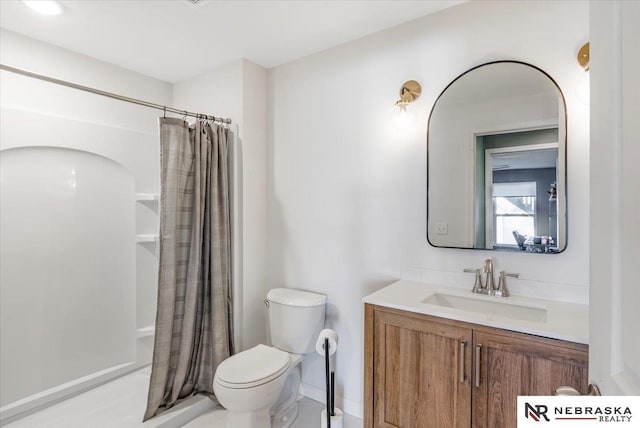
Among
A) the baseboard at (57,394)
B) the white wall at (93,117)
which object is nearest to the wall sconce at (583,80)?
the white wall at (93,117)

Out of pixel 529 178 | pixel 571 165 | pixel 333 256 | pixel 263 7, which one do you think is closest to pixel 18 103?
pixel 263 7

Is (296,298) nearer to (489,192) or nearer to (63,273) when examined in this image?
(489,192)

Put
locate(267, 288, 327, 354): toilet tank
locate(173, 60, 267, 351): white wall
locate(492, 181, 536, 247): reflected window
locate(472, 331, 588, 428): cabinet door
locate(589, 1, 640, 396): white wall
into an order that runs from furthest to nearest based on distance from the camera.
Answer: locate(173, 60, 267, 351): white wall, locate(267, 288, 327, 354): toilet tank, locate(492, 181, 536, 247): reflected window, locate(472, 331, 588, 428): cabinet door, locate(589, 1, 640, 396): white wall

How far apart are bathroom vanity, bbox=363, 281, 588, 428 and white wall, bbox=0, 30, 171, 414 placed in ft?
6.85

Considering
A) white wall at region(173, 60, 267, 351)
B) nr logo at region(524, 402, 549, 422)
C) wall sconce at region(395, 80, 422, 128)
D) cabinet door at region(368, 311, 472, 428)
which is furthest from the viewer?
→ white wall at region(173, 60, 267, 351)

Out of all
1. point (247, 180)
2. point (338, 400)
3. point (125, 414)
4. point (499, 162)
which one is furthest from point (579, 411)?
point (125, 414)

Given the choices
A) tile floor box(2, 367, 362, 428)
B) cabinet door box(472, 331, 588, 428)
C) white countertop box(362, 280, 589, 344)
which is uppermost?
white countertop box(362, 280, 589, 344)

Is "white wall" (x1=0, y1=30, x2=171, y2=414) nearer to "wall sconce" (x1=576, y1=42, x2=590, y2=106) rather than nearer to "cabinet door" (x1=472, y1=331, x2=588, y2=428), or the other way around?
"cabinet door" (x1=472, y1=331, x2=588, y2=428)

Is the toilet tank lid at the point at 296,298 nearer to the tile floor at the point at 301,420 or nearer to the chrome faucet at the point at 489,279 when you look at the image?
the tile floor at the point at 301,420

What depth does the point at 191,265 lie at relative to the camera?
6.96 ft

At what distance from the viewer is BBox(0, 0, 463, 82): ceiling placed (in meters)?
1.77

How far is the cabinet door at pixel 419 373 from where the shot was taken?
1.33m

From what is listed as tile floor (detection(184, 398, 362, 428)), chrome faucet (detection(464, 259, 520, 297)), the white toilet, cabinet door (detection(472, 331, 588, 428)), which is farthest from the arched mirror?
tile floor (detection(184, 398, 362, 428))

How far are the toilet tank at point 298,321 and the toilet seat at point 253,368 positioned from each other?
5.3 inches
